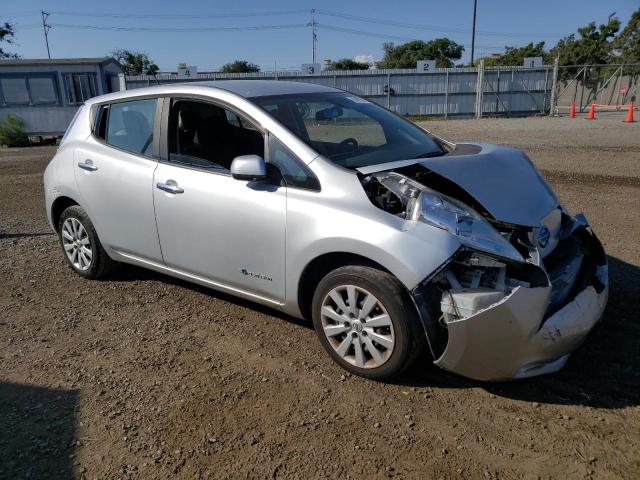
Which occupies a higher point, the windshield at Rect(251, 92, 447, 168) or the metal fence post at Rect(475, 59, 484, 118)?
the windshield at Rect(251, 92, 447, 168)

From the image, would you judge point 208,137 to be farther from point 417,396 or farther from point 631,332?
point 631,332

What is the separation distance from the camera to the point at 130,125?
4.44m

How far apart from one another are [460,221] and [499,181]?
599mm

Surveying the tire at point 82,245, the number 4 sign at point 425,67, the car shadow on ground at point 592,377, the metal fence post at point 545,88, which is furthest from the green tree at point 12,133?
the metal fence post at point 545,88

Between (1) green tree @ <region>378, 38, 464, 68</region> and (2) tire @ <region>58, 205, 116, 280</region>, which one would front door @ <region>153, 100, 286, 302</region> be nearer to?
(2) tire @ <region>58, 205, 116, 280</region>

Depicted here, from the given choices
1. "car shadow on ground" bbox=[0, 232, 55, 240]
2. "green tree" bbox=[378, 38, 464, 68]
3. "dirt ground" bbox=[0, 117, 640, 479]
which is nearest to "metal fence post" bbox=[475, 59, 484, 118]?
"dirt ground" bbox=[0, 117, 640, 479]

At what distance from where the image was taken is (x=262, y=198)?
3459 mm

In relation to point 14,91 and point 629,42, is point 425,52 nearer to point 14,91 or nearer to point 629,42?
point 629,42

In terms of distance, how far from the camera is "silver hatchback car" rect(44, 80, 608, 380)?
9.37 ft

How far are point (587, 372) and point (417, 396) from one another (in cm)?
107

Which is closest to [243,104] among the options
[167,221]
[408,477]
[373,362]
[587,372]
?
[167,221]

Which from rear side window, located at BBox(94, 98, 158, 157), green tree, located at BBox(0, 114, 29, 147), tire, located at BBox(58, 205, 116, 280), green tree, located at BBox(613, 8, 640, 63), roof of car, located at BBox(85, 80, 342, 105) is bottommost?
green tree, located at BBox(0, 114, 29, 147)

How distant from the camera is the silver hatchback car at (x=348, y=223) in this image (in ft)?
9.37

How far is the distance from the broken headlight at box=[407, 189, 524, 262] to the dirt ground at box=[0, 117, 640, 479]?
2.94 ft
